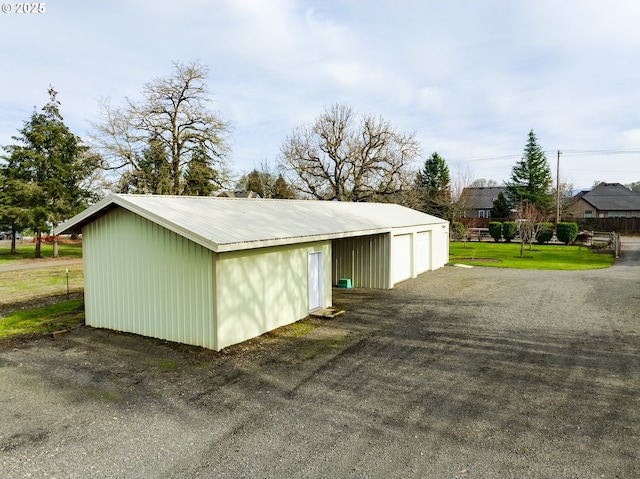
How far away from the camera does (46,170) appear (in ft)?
84.8

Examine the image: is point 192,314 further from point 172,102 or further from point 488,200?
point 488,200

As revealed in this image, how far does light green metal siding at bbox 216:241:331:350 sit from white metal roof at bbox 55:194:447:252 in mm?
484

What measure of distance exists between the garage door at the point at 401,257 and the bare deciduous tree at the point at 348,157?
46.9ft

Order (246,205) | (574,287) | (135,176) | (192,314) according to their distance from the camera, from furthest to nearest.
→ 1. (135,176)
2. (574,287)
3. (246,205)
4. (192,314)

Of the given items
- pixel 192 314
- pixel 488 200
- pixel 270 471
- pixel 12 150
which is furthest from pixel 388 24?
pixel 488 200

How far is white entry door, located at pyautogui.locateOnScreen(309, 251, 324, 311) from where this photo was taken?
1143 cm

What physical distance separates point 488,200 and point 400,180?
1126 inches

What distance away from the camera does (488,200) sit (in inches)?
2157

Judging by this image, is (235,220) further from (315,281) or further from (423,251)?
(423,251)

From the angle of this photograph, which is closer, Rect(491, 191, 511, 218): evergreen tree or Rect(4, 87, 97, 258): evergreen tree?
Rect(4, 87, 97, 258): evergreen tree

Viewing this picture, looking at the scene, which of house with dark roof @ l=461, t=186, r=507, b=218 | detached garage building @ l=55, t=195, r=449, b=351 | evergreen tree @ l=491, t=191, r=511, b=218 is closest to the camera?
detached garage building @ l=55, t=195, r=449, b=351

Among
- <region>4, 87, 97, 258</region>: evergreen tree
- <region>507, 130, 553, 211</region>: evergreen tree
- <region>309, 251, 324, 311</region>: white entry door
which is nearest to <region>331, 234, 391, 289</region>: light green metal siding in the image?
<region>309, 251, 324, 311</region>: white entry door

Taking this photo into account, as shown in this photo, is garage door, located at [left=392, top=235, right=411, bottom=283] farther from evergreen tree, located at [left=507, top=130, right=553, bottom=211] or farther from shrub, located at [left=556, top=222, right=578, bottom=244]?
evergreen tree, located at [left=507, top=130, right=553, bottom=211]

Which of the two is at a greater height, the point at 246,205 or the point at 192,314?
the point at 246,205
